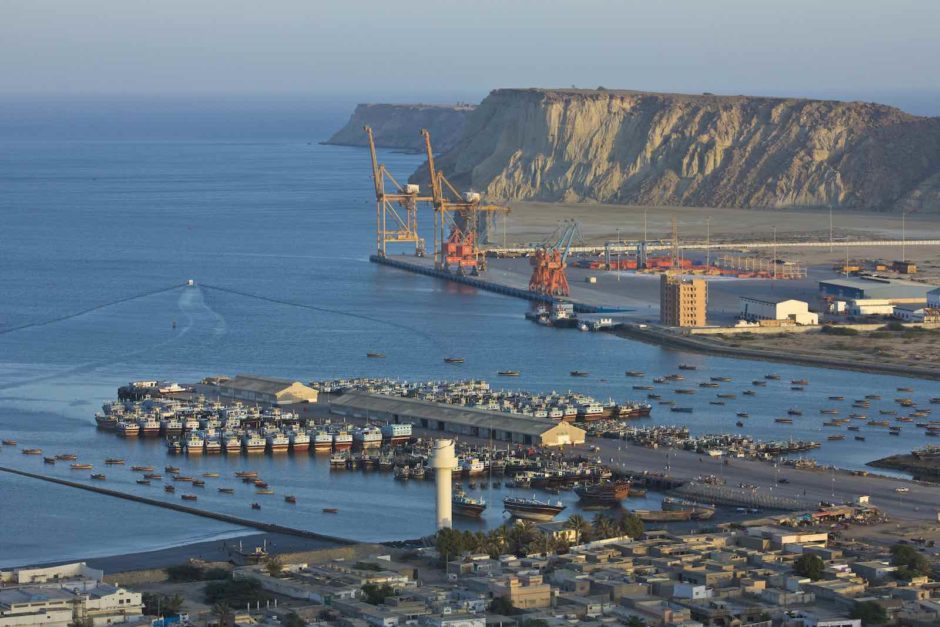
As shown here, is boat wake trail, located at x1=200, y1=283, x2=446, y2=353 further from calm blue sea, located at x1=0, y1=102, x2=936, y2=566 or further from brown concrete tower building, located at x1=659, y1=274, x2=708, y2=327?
brown concrete tower building, located at x1=659, y1=274, x2=708, y2=327

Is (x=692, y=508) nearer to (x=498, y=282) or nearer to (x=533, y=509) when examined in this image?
(x=533, y=509)

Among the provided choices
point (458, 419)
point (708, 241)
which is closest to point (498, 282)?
point (708, 241)

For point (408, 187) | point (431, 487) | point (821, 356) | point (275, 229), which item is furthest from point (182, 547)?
point (275, 229)

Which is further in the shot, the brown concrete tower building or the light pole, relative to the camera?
the light pole

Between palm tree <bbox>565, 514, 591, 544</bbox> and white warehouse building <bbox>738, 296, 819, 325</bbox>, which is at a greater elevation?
white warehouse building <bbox>738, 296, 819, 325</bbox>

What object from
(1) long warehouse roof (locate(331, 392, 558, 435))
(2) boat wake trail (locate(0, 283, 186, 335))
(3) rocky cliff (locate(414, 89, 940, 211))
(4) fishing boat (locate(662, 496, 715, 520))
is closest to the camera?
(4) fishing boat (locate(662, 496, 715, 520))

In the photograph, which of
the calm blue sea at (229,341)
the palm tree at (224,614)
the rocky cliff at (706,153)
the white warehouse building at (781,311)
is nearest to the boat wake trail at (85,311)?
the calm blue sea at (229,341)

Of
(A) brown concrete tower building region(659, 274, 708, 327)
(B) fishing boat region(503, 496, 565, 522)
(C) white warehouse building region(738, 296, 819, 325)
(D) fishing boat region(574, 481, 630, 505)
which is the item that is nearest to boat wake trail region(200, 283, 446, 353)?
(A) brown concrete tower building region(659, 274, 708, 327)

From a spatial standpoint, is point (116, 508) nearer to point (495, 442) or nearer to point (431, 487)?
point (431, 487)
